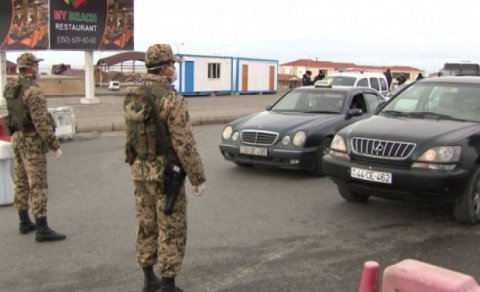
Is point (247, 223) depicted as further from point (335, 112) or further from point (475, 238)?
point (335, 112)

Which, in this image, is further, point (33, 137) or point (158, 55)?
point (33, 137)

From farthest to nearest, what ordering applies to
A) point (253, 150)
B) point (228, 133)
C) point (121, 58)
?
point (121, 58) → point (228, 133) → point (253, 150)

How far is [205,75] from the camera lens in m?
30.3

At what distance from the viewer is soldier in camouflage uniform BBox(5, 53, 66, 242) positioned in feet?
17.8

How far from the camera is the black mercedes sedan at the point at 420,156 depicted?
5836mm

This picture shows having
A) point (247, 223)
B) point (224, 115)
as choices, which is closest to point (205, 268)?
point (247, 223)

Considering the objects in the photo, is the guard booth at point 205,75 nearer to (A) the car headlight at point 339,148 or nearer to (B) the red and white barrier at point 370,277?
(A) the car headlight at point 339,148

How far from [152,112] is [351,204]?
12.7ft

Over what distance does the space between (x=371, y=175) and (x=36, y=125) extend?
10.9 ft

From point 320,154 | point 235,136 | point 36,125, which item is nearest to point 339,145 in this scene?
point 320,154

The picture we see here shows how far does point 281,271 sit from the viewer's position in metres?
4.79

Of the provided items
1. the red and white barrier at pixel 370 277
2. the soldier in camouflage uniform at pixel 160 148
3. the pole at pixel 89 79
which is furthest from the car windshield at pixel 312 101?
the pole at pixel 89 79

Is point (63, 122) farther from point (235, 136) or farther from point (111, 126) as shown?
point (235, 136)

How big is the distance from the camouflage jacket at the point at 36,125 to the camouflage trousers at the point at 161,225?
1.71 meters
